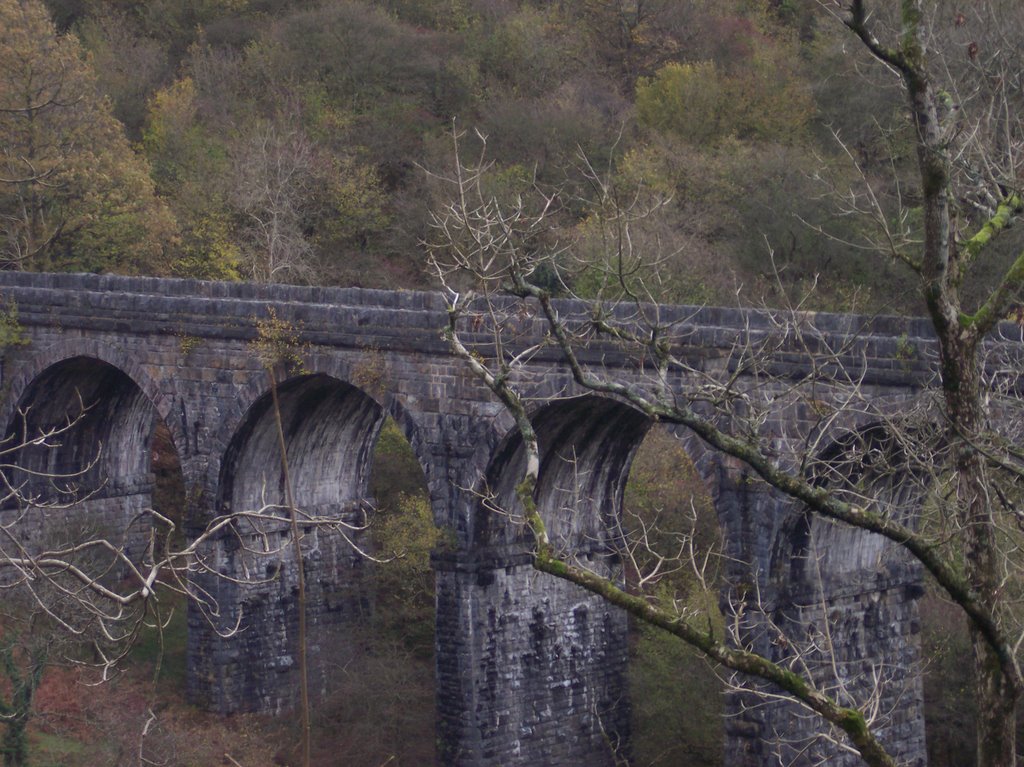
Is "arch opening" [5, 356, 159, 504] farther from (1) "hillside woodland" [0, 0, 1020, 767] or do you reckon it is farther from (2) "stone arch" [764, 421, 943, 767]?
(2) "stone arch" [764, 421, 943, 767]

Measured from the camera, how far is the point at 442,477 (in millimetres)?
19781

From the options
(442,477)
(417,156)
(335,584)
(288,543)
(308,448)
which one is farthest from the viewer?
(417,156)

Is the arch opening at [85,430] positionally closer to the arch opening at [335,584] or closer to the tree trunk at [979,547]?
the arch opening at [335,584]

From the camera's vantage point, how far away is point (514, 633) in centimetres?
2053

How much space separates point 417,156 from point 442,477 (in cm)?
2198

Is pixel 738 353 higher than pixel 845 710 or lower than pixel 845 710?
higher

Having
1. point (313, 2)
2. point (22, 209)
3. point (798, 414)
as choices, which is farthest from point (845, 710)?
point (313, 2)

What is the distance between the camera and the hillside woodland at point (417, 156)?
2309 centimetres

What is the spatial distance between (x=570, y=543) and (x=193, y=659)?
6541 millimetres

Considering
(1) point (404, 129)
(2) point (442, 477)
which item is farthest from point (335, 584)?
(1) point (404, 129)

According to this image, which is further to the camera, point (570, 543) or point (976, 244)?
point (570, 543)

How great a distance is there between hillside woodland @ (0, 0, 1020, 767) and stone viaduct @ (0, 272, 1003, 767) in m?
1.03

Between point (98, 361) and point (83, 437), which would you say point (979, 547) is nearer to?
point (98, 361)

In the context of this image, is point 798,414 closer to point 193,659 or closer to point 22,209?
point 193,659
